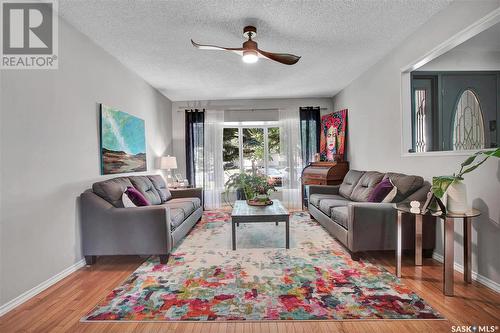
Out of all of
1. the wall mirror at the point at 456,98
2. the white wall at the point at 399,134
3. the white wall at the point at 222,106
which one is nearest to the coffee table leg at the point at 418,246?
the white wall at the point at 399,134

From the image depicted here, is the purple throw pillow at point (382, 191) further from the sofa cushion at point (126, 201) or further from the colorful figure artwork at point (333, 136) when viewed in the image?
the sofa cushion at point (126, 201)

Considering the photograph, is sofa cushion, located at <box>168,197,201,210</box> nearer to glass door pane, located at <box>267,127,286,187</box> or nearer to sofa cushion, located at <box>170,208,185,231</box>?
sofa cushion, located at <box>170,208,185,231</box>

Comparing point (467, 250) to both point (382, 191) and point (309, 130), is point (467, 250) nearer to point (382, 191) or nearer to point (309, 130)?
point (382, 191)

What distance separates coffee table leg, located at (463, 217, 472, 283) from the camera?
86.6 inches

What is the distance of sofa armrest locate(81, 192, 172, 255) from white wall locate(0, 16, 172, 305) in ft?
0.55

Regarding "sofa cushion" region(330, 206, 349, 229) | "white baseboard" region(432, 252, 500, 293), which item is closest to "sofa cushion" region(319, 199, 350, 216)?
"sofa cushion" region(330, 206, 349, 229)

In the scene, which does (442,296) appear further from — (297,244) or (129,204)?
(129,204)

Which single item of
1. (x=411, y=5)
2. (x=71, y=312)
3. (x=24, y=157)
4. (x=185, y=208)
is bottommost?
(x=71, y=312)

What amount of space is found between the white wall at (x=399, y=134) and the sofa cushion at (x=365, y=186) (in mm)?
232

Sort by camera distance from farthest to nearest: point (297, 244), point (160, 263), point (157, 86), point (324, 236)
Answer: point (157, 86) < point (324, 236) < point (297, 244) < point (160, 263)

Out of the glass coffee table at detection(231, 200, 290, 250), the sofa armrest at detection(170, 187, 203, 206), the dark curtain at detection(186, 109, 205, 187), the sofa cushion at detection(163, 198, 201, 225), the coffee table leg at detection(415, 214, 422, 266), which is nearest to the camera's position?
the coffee table leg at detection(415, 214, 422, 266)

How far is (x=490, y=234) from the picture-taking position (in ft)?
7.16

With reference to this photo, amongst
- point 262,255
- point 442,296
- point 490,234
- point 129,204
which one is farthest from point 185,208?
point 490,234

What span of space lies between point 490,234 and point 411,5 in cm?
214
